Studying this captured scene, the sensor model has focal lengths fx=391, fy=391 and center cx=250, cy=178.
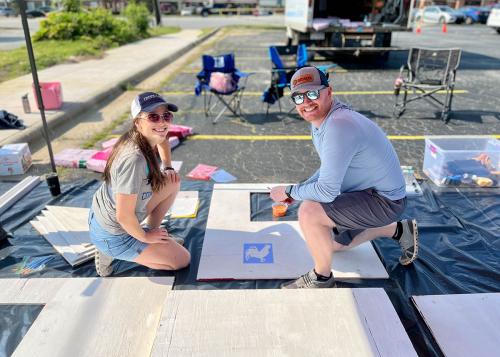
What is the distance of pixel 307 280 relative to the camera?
2256 millimetres

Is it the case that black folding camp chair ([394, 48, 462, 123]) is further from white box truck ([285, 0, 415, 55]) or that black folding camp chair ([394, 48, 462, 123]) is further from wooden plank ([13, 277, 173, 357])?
wooden plank ([13, 277, 173, 357])

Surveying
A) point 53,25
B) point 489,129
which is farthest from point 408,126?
point 53,25

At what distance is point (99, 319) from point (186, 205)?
1.36 metres

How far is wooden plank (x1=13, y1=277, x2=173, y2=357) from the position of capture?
1868 mm

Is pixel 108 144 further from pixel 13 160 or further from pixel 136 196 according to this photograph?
pixel 136 196

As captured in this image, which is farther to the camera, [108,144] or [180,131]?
[180,131]

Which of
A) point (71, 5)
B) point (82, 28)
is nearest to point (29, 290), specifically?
point (82, 28)

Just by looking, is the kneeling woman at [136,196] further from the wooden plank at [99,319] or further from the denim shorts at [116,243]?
the wooden plank at [99,319]

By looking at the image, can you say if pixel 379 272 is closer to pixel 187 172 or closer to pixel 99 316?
pixel 99 316

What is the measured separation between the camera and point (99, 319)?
2.04 metres

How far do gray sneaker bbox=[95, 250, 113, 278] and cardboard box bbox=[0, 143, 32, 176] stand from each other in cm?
212

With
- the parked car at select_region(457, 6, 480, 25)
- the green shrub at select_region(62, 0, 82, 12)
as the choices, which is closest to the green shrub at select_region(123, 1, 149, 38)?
the green shrub at select_region(62, 0, 82, 12)

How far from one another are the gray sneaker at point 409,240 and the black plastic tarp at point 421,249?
0.09 meters

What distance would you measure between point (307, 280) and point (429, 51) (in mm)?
4709
